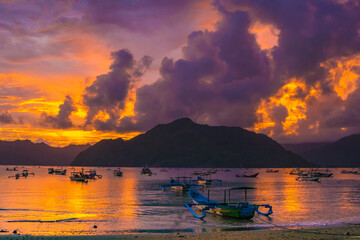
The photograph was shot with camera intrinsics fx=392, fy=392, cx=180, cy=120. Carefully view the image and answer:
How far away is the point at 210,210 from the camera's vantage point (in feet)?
158

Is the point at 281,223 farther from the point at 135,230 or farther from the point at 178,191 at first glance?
the point at 178,191

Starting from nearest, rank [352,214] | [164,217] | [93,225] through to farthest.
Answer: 1. [93,225]
2. [164,217]
3. [352,214]

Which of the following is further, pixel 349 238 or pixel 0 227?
pixel 0 227

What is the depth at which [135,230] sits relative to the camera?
3734cm

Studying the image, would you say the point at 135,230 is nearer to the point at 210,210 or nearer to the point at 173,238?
the point at 173,238

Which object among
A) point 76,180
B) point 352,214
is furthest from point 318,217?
point 76,180

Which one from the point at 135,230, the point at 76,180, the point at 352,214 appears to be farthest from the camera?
the point at 76,180

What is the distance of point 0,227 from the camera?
37.8m

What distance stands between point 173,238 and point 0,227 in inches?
722

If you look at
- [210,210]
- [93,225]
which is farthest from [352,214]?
[93,225]

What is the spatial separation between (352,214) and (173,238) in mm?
30820

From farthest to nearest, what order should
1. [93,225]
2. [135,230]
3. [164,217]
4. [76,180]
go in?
1. [76,180]
2. [164,217]
3. [93,225]
4. [135,230]

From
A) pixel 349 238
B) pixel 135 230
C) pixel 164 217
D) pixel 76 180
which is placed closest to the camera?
pixel 349 238

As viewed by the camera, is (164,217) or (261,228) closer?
(261,228)
